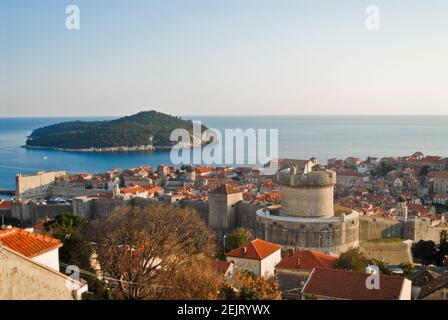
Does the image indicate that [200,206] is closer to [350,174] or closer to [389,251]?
[389,251]

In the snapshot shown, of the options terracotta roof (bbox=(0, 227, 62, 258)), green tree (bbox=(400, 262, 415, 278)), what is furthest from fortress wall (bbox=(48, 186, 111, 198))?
terracotta roof (bbox=(0, 227, 62, 258))

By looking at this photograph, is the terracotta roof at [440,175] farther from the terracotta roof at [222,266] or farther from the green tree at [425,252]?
the terracotta roof at [222,266]

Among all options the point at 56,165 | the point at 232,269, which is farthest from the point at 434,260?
the point at 56,165

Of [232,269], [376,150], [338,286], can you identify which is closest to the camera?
[338,286]

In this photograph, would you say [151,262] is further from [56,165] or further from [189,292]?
[56,165]

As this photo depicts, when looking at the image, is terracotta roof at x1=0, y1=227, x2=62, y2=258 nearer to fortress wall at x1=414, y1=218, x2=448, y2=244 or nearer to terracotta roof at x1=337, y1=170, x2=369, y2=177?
fortress wall at x1=414, y1=218, x2=448, y2=244

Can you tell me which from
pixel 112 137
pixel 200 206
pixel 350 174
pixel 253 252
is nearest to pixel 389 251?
pixel 253 252
